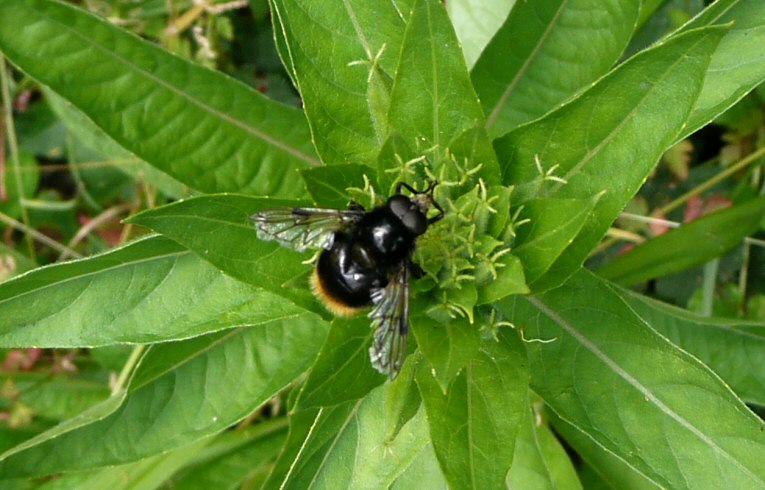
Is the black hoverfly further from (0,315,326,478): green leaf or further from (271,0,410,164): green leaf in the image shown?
(0,315,326,478): green leaf

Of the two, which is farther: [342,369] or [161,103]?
[161,103]

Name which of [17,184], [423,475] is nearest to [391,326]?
[423,475]

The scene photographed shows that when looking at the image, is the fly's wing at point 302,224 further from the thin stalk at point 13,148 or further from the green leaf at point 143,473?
the thin stalk at point 13,148

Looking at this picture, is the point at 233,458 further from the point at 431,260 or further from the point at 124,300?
the point at 431,260

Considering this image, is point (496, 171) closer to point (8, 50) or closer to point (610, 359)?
point (610, 359)

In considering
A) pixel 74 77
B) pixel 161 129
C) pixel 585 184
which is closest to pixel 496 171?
pixel 585 184

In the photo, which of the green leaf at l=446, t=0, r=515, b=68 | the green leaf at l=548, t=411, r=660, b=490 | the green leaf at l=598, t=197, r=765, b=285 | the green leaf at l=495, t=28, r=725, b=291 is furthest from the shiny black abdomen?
the green leaf at l=598, t=197, r=765, b=285
